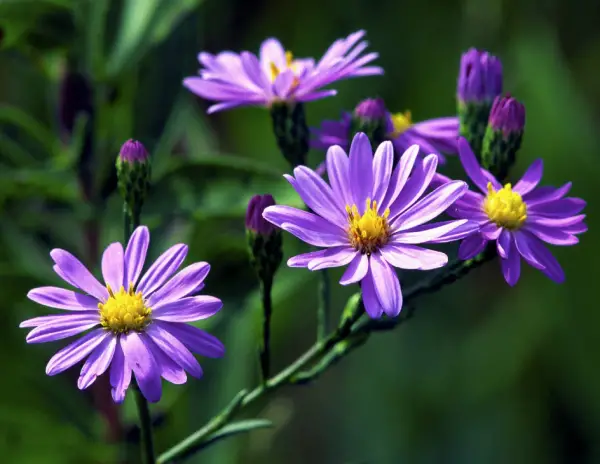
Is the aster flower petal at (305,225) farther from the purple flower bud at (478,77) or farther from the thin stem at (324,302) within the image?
the purple flower bud at (478,77)

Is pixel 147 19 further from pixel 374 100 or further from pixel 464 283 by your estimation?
pixel 464 283

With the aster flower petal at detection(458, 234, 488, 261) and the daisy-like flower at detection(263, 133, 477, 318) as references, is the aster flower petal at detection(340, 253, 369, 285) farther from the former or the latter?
the aster flower petal at detection(458, 234, 488, 261)

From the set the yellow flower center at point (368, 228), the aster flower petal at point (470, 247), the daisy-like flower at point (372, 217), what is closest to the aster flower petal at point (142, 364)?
the daisy-like flower at point (372, 217)

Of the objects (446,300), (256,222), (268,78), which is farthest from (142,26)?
(446,300)

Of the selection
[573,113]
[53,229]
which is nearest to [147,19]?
[53,229]

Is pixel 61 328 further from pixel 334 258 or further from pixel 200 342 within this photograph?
pixel 334 258

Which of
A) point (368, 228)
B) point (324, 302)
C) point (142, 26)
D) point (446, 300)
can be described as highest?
point (142, 26)

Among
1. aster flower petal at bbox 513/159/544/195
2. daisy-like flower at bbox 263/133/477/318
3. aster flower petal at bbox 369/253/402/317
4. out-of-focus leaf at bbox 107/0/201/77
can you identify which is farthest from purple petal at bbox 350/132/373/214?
out-of-focus leaf at bbox 107/0/201/77
